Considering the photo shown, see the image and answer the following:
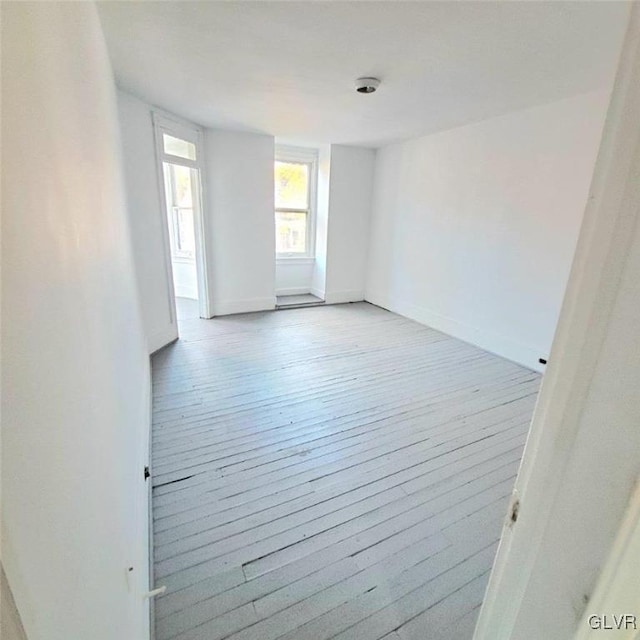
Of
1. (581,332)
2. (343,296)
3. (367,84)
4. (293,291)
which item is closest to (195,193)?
(293,291)

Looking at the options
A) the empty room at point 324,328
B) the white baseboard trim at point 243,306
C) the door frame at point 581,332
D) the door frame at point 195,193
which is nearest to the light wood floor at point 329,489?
the empty room at point 324,328

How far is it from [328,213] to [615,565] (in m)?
5.10

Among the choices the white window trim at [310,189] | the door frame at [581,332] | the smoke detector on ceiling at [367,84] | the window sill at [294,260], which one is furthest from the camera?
the window sill at [294,260]

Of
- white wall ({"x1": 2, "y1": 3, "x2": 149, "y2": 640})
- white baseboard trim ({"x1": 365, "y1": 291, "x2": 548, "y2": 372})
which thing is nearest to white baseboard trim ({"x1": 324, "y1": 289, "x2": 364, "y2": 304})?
white baseboard trim ({"x1": 365, "y1": 291, "x2": 548, "y2": 372})

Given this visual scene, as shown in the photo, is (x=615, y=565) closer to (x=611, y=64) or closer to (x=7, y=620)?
(x=7, y=620)

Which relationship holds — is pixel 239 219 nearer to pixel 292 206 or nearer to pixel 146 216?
pixel 292 206

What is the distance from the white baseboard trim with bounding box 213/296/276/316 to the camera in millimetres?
4641

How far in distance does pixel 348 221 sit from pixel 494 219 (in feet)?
7.50

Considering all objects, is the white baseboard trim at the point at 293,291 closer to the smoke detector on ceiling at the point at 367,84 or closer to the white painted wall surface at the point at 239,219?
the white painted wall surface at the point at 239,219

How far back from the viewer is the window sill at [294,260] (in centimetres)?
564

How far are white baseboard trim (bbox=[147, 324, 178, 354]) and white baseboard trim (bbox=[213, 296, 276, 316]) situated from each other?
2.87 feet

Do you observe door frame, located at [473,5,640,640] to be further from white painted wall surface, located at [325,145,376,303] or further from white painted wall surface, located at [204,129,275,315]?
white painted wall surface, located at [325,145,376,303]

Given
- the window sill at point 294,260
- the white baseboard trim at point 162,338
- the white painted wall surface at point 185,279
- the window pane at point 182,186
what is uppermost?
the window pane at point 182,186

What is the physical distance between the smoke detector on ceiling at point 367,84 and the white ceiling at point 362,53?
0.06 metres
